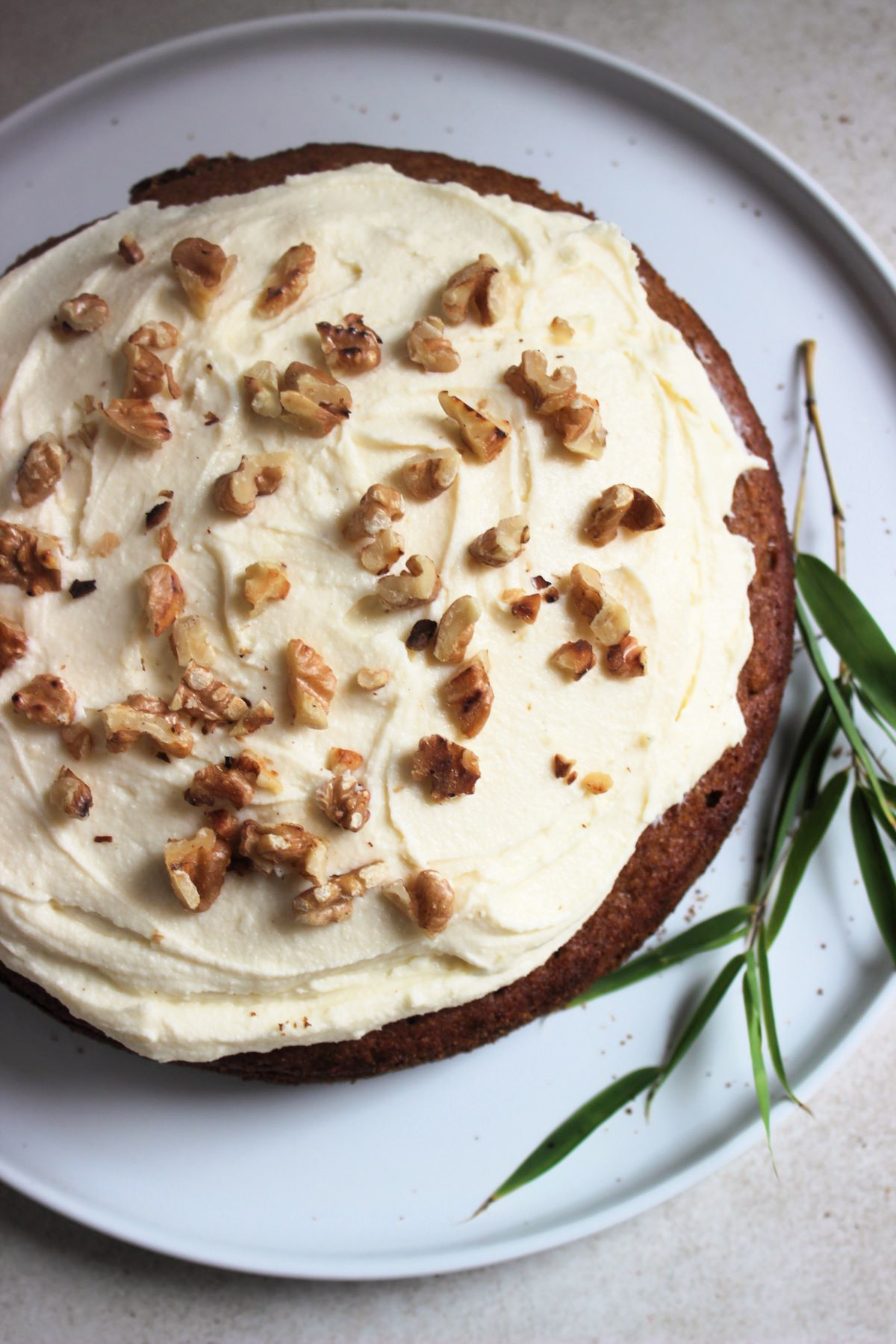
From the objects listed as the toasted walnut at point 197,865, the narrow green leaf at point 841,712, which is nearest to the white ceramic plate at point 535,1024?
the narrow green leaf at point 841,712

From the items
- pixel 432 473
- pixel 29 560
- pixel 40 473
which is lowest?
pixel 29 560

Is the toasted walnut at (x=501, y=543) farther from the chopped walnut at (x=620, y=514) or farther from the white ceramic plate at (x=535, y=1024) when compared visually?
the white ceramic plate at (x=535, y=1024)

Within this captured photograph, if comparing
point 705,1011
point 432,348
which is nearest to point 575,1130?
point 705,1011

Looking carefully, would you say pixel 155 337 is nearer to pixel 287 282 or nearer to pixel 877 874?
pixel 287 282

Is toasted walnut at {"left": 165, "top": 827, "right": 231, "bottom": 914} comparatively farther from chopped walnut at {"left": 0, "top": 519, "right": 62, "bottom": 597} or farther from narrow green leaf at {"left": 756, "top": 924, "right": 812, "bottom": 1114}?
narrow green leaf at {"left": 756, "top": 924, "right": 812, "bottom": 1114}

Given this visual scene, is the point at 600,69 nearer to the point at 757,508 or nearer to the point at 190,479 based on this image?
the point at 757,508
